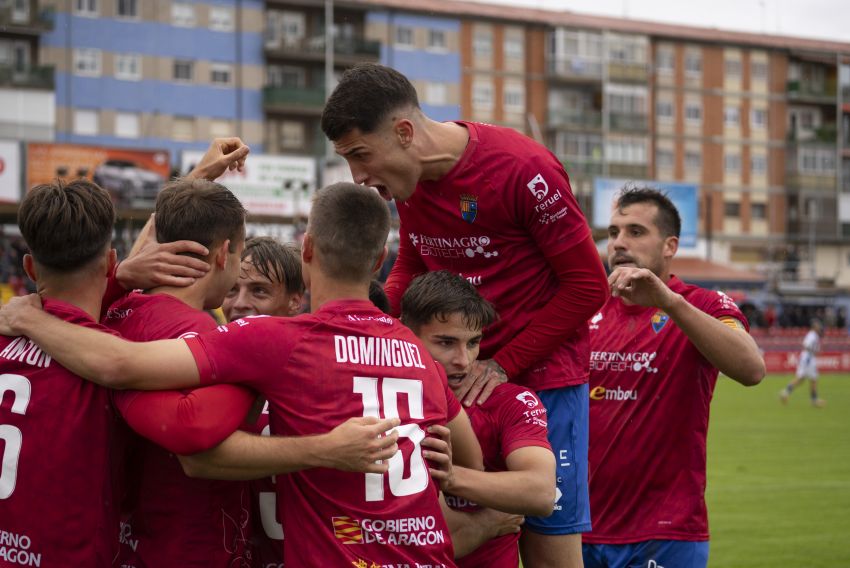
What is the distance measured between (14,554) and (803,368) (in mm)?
32017

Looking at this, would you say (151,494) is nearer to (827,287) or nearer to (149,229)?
(149,229)

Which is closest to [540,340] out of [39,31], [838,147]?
[39,31]

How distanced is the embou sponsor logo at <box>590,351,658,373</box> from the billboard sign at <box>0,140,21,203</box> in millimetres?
38539

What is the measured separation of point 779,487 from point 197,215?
1439cm

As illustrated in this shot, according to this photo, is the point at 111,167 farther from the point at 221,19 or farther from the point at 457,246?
the point at 457,246

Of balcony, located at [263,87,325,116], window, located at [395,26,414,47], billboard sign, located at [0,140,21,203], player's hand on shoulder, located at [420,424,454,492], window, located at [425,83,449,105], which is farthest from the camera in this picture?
window, located at [425,83,449,105]

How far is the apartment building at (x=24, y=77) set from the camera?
5359 cm

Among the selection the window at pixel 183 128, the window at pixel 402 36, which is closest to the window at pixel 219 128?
the window at pixel 183 128

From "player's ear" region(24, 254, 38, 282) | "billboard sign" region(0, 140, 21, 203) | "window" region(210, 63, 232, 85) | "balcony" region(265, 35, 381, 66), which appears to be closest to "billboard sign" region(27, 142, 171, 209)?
"billboard sign" region(0, 140, 21, 203)

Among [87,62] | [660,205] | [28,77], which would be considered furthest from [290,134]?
[660,205]

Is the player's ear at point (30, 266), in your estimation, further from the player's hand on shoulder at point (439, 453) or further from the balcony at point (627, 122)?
the balcony at point (627, 122)

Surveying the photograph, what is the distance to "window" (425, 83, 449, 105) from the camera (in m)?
67.9

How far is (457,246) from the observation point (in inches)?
201

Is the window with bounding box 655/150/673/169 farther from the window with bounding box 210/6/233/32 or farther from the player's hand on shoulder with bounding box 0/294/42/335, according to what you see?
the player's hand on shoulder with bounding box 0/294/42/335
